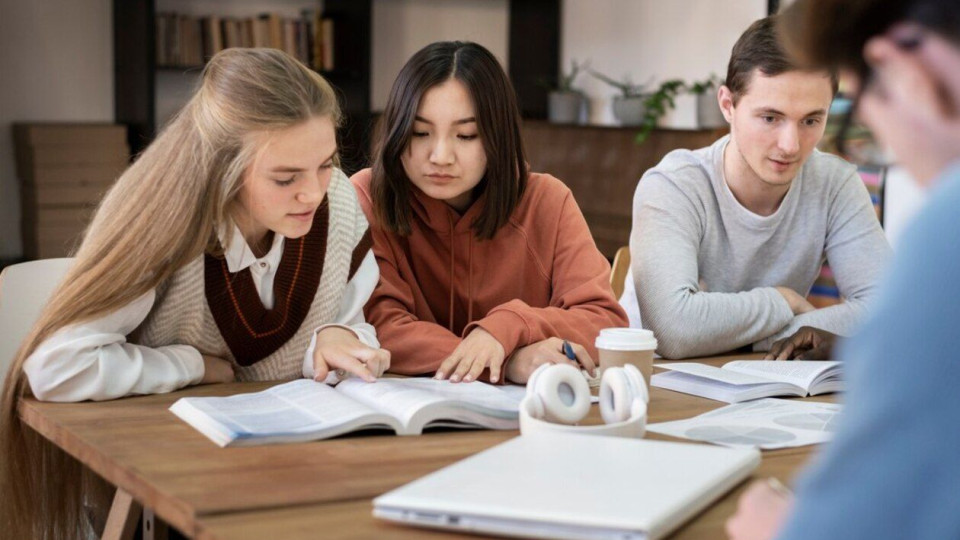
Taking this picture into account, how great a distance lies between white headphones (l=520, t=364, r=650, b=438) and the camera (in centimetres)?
144

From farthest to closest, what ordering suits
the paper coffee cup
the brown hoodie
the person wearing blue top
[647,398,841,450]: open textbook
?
the brown hoodie
the paper coffee cup
[647,398,841,450]: open textbook
the person wearing blue top

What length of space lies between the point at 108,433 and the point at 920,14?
3.81 ft

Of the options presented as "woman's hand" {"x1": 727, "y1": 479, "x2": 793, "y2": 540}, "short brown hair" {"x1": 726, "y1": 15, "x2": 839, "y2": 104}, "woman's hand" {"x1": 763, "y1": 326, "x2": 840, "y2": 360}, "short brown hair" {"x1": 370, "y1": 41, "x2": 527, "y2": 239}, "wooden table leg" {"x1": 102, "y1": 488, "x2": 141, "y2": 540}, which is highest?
"short brown hair" {"x1": 726, "y1": 15, "x2": 839, "y2": 104}

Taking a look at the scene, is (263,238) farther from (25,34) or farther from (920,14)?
(25,34)

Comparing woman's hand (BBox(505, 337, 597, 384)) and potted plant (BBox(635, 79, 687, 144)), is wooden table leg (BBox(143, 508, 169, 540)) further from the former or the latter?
potted plant (BBox(635, 79, 687, 144))

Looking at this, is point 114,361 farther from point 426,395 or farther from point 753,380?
point 753,380

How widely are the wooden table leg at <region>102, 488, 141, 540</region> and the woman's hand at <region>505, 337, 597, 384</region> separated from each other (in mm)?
635

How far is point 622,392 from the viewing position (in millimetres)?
1501

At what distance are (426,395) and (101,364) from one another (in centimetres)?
48

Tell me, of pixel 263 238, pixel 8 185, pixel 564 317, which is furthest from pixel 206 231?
pixel 8 185

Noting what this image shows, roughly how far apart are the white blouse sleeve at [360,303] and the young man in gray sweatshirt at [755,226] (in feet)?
1.85

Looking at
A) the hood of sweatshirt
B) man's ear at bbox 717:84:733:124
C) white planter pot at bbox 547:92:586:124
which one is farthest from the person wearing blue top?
white planter pot at bbox 547:92:586:124

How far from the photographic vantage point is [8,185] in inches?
246

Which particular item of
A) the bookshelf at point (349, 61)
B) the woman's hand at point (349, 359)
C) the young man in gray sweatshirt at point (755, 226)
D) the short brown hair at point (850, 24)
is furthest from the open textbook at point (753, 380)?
the bookshelf at point (349, 61)
